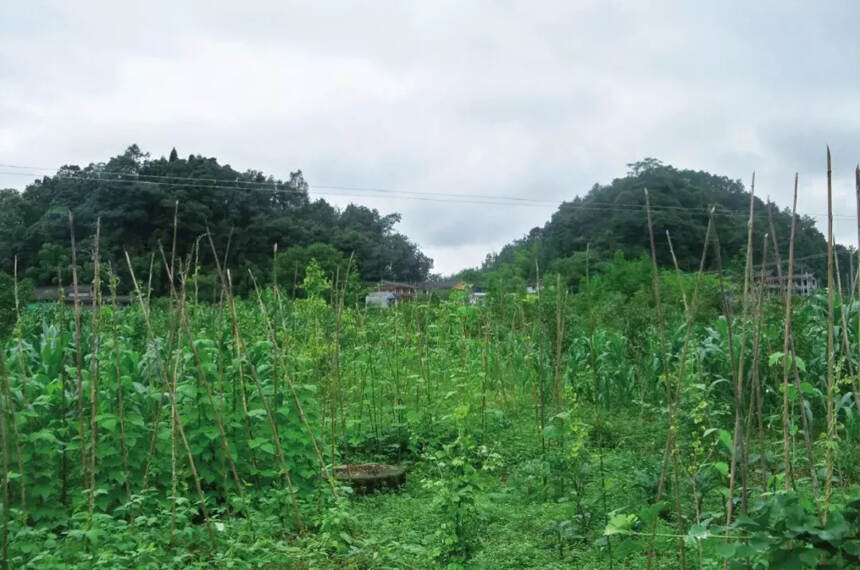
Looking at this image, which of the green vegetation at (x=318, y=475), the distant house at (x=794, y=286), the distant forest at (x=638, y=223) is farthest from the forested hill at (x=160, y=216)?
the green vegetation at (x=318, y=475)

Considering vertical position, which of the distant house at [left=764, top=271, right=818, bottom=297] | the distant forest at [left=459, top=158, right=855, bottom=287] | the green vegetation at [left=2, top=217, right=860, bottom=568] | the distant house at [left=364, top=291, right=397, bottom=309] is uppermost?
the distant forest at [left=459, top=158, right=855, bottom=287]

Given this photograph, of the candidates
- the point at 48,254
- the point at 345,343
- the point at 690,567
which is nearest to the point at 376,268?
the point at 48,254

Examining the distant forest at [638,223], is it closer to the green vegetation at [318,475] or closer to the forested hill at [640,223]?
the forested hill at [640,223]

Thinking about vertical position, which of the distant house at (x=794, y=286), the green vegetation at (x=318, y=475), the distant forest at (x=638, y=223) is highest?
the distant forest at (x=638, y=223)

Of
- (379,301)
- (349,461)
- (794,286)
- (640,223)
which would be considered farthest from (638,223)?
(349,461)

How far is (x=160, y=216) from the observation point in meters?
33.3

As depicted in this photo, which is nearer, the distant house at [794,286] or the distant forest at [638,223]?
the distant house at [794,286]

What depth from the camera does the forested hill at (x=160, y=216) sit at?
3102 centimetres

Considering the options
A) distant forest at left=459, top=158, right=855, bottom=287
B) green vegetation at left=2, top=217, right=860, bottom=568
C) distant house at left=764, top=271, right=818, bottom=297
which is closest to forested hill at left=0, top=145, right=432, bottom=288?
distant forest at left=459, top=158, right=855, bottom=287

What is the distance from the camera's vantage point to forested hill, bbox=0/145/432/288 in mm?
31016

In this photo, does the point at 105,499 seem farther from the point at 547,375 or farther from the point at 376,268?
the point at 376,268

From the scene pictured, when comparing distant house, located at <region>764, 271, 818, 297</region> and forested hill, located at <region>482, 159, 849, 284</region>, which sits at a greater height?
forested hill, located at <region>482, 159, 849, 284</region>

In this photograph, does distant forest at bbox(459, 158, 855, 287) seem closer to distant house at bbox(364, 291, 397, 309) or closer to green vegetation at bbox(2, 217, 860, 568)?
distant house at bbox(364, 291, 397, 309)

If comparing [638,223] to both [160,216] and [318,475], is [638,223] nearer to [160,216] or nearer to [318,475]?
[160,216]
